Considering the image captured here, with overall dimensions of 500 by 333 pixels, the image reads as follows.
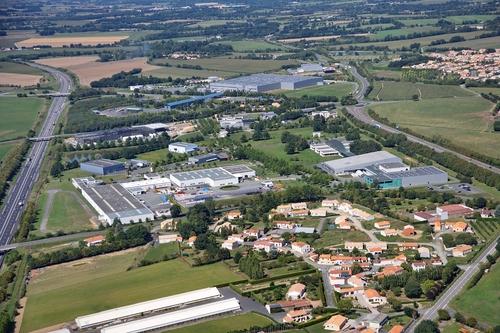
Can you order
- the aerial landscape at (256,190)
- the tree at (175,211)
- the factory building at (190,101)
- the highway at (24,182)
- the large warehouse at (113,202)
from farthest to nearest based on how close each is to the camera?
the factory building at (190,101) < the highway at (24,182) < the tree at (175,211) < the large warehouse at (113,202) < the aerial landscape at (256,190)

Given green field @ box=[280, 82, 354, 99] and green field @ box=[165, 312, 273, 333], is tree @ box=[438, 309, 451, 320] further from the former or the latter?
green field @ box=[280, 82, 354, 99]

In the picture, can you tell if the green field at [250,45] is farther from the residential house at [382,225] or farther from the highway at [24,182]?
the residential house at [382,225]

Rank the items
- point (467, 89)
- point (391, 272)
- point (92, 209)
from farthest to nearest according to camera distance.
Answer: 1. point (467, 89)
2. point (92, 209)
3. point (391, 272)

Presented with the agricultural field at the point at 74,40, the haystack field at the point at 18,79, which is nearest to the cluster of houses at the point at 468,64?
the haystack field at the point at 18,79

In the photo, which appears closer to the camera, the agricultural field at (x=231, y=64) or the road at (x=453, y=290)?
the road at (x=453, y=290)

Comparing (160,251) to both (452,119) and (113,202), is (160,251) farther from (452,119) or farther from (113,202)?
(452,119)

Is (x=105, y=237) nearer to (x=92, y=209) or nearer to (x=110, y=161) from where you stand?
(x=92, y=209)

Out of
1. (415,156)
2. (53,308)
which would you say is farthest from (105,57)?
(53,308)
